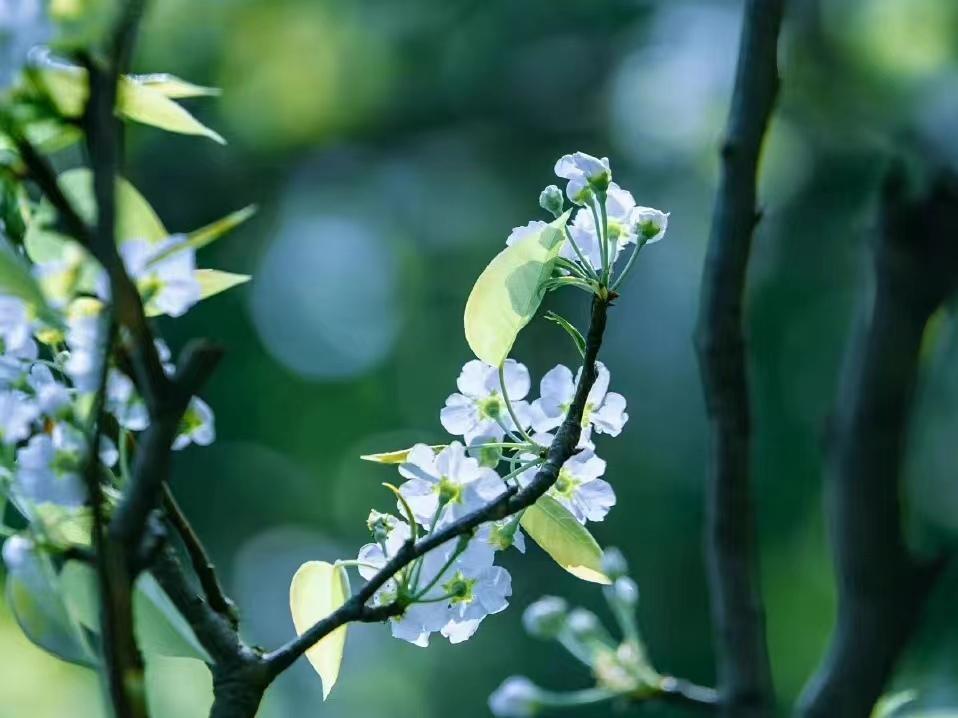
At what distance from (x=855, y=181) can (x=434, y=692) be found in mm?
2359

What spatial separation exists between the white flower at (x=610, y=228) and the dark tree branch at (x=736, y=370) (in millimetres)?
45

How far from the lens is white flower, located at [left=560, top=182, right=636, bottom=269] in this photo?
0.52 metres

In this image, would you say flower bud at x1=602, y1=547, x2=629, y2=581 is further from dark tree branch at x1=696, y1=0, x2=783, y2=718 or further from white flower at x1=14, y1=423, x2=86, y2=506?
white flower at x1=14, y1=423, x2=86, y2=506

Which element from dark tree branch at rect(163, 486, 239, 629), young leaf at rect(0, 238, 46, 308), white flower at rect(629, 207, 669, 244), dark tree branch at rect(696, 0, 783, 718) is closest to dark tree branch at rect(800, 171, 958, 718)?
dark tree branch at rect(696, 0, 783, 718)

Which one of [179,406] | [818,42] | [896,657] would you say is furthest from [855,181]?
[179,406]

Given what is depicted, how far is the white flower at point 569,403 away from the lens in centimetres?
52

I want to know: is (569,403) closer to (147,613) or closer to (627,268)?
(627,268)

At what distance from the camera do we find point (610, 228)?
52 centimetres

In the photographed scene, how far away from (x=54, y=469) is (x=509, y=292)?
19 cm

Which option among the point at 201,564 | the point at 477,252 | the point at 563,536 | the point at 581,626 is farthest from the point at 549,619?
A: the point at 477,252

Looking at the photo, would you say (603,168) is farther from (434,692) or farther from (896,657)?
(434,692)

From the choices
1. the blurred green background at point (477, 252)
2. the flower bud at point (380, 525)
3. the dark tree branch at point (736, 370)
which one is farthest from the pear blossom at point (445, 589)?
the blurred green background at point (477, 252)

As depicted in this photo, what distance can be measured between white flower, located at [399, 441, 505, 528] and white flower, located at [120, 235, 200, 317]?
111mm

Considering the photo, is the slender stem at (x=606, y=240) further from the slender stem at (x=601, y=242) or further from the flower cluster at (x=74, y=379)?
the flower cluster at (x=74, y=379)
